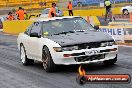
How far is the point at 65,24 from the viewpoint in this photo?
11867 mm

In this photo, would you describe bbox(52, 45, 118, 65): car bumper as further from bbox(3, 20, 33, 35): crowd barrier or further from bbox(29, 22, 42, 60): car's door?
bbox(3, 20, 33, 35): crowd barrier

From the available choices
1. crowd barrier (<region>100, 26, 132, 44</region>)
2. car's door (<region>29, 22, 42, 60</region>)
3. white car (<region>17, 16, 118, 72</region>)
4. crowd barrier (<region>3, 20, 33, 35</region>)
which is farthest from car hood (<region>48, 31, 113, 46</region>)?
crowd barrier (<region>3, 20, 33, 35</region>)

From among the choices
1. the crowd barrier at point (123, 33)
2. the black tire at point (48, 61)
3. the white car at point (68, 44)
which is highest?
the white car at point (68, 44)

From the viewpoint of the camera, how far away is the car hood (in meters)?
10.5

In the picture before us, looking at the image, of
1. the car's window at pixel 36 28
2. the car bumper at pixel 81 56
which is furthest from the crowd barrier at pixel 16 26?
the car bumper at pixel 81 56

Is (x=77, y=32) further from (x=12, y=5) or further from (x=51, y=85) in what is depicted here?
(x=12, y=5)

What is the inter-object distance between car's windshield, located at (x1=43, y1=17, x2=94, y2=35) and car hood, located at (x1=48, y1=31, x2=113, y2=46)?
398 millimetres

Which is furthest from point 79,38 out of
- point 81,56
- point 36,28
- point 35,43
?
point 36,28

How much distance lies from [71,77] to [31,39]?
8.45ft

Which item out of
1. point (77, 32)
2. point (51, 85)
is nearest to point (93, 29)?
point (77, 32)

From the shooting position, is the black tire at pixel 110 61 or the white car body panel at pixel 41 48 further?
the black tire at pixel 110 61

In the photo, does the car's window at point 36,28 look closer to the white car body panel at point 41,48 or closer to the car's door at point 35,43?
the car's door at point 35,43

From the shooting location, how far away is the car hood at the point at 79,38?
34.6ft

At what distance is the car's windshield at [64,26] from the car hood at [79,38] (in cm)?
40
